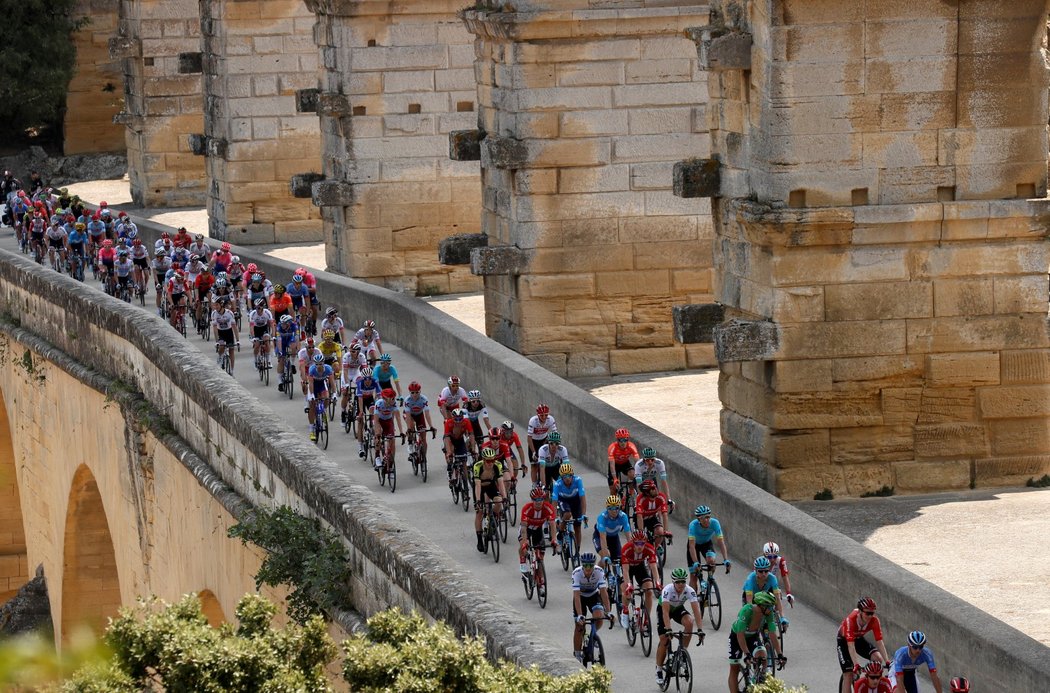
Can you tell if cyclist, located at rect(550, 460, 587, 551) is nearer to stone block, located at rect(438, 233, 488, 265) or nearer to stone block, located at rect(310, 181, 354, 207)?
stone block, located at rect(438, 233, 488, 265)

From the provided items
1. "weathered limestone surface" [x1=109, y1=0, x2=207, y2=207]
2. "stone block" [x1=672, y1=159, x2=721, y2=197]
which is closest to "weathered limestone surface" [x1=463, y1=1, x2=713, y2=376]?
→ "stone block" [x1=672, y1=159, x2=721, y2=197]

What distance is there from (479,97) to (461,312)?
506 centimetres

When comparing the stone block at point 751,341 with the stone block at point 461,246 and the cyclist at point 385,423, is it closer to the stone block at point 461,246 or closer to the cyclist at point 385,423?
the cyclist at point 385,423

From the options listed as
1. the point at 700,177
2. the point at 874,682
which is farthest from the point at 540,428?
the point at 874,682

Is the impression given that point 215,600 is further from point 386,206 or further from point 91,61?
point 91,61

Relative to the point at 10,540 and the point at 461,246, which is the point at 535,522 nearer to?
the point at 461,246

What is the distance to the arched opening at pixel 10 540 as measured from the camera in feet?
101

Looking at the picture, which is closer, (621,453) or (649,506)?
(649,506)

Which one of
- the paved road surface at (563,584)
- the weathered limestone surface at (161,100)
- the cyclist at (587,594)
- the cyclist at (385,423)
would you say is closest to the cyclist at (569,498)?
the paved road surface at (563,584)

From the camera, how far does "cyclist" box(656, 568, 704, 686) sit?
12.3 meters

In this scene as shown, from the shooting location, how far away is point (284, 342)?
22.8 m

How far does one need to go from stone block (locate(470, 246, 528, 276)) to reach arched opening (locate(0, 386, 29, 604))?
10.4 metres

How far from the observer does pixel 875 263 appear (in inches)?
653

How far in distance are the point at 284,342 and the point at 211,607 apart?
197 inches
